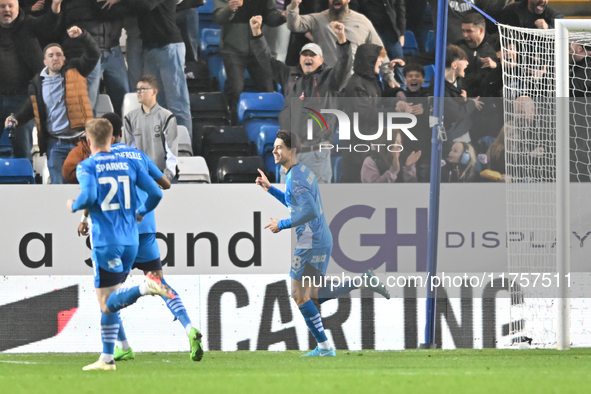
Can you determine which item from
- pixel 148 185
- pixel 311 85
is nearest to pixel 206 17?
pixel 311 85

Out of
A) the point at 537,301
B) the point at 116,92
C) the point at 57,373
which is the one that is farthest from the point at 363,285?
the point at 116,92

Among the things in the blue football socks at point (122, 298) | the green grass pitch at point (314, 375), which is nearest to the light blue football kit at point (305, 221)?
the green grass pitch at point (314, 375)

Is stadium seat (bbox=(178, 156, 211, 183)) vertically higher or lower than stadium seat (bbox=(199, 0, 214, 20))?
lower

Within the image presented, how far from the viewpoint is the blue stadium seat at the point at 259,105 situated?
10.2m

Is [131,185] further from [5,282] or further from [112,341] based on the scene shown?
[5,282]

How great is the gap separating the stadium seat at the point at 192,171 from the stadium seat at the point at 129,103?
861mm

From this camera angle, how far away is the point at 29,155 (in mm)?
9797

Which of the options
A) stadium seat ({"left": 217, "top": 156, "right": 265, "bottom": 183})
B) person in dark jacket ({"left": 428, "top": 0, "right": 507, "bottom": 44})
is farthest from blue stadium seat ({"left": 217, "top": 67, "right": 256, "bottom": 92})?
person in dark jacket ({"left": 428, "top": 0, "right": 507, "bottom": 44})

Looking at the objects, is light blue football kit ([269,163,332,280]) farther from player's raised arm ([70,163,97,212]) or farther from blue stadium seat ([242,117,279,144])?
blue stadium seat ([242,117,279,144])

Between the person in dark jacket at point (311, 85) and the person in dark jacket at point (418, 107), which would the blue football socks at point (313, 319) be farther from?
the person in dark jacket at point (418, 107)

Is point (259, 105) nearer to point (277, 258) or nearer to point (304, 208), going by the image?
point (277, 258)

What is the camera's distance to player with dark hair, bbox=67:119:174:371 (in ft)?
16.2

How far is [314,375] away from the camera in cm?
461

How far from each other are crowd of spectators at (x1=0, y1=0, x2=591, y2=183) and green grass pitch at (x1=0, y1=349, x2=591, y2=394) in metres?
3.54
